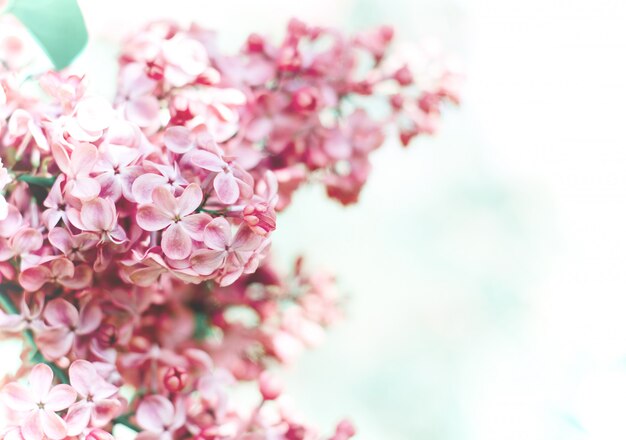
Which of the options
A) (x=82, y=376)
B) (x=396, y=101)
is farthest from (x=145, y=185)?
(x=396, y=101)

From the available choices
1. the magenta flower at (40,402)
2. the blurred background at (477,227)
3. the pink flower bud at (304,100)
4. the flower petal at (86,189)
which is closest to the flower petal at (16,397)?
the magenta flower at (40,402)

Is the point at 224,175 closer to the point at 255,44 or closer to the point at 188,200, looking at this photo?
the point at 188,200

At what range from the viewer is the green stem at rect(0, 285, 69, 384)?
42 centimetres

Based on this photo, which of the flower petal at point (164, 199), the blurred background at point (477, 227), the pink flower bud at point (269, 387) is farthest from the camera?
the blurred background at point (477, 227)

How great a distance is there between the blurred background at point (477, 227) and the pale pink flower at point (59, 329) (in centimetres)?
51

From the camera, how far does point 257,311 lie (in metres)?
0.60

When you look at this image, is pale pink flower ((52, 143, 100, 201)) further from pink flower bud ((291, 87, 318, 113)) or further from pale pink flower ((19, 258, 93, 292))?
pink flower bud ((291, 87, 318, 113))

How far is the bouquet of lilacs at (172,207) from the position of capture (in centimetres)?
38

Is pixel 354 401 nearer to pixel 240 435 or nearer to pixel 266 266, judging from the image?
pixel 266 266

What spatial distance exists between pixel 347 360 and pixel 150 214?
657 mm

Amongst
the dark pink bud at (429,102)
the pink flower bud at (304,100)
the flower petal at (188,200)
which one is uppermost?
the dark pink bud at (429,102)

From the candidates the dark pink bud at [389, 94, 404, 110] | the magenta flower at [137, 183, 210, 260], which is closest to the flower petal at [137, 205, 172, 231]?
the magenta flower at [137, 183, 210, 260]

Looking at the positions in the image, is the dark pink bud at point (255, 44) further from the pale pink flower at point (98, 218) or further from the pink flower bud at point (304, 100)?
the pale pink flower at point (98, 218)

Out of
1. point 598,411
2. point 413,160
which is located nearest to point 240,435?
point 598,411
